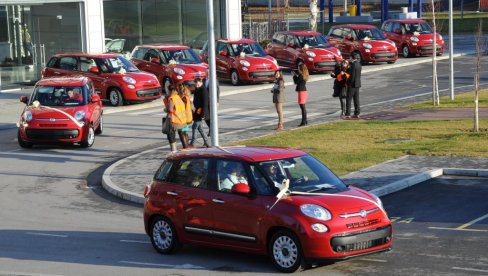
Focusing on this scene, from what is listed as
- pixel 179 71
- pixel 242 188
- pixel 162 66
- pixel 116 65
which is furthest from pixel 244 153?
pixel 162 66

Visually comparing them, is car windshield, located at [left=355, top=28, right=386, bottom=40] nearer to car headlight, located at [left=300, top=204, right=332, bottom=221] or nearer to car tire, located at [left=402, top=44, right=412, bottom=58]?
car tire, located at [left=402, top=44, right=412, bottom=58]

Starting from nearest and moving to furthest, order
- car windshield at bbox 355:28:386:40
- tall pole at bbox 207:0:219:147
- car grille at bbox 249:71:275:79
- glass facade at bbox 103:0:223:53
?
tall pole at bbox 207:0:219:147 → car grille at bbox 249:71:275:79 → glass facade at bbox 103:0:223:53 → car windshield at bbox 355:28:386:40

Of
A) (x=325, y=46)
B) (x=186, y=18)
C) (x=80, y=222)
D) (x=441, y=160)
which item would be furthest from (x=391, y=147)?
(x=186, y=18)

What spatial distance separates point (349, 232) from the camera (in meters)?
12.7

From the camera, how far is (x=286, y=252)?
12.9m

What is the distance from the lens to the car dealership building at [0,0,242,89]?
40.2m

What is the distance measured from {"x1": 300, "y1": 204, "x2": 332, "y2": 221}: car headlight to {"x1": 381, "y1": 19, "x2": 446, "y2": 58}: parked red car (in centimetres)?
3579

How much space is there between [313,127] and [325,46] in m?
16.7

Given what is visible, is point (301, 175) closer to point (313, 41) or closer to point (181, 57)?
point (181, 57)

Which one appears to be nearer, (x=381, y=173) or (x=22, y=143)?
(x=381, y=173)

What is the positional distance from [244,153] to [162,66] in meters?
Answer: 23.8

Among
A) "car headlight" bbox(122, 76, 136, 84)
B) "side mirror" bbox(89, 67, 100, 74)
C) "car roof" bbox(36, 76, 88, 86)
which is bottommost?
"car headlight" bbox(122, 76, 136, 84)

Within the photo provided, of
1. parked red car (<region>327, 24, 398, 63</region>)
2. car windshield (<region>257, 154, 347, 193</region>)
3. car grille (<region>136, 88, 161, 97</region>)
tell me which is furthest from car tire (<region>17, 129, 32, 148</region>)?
parked red car (<region>327, 24, 398, 63</region>)

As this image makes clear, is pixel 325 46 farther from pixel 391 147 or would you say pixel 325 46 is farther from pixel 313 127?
pixel 391 147
